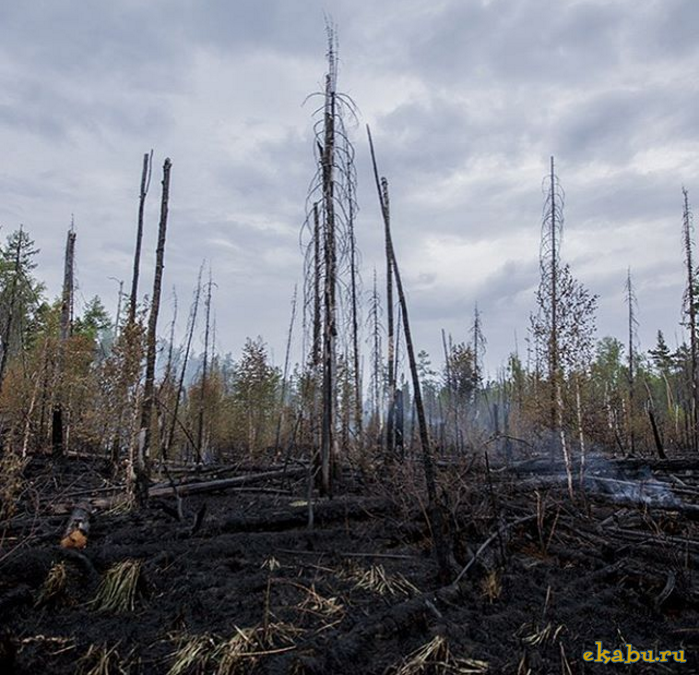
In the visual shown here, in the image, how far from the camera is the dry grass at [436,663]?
3.59 metres

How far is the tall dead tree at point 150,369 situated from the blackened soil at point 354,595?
148 cm

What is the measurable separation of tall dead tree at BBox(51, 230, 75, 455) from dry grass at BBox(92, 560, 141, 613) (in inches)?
543

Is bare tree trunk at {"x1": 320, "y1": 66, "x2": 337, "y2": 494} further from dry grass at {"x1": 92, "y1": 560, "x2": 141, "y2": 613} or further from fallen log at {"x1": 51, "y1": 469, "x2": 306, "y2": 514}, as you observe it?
dry grass at {"x1": 92, "y1": 560, "x2": 141, "y2": 613}

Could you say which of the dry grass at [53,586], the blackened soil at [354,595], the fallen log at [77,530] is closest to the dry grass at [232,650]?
the blackened soil at [354,595]

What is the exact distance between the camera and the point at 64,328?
18500 mm

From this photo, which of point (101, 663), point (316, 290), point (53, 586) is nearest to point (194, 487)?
point (316, 290)

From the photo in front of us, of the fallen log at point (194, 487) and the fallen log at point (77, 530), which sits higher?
the fallen log at point (194, 487)

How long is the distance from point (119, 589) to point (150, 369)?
20.4ft

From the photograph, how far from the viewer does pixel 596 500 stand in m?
9.53

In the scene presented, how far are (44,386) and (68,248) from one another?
20.1 ft

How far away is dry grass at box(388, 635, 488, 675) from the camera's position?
3590mm

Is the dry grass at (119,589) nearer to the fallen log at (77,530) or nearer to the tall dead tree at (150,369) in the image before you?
the fallen log at (77,530)

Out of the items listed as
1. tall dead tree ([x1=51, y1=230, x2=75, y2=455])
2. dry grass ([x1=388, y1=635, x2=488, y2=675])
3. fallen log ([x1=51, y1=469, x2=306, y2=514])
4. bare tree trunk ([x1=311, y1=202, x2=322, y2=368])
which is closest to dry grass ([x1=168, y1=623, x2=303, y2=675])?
dry grass ([x1=388, y1=635, x2=488, y2=675])

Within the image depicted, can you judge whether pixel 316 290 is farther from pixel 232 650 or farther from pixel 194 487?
pixel 232 650
